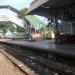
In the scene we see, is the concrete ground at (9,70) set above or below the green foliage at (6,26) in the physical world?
below

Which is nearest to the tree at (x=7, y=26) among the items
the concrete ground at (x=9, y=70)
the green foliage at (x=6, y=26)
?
the green foliage at (x=6, y=26)

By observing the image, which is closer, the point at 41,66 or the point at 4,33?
the point at 41,66

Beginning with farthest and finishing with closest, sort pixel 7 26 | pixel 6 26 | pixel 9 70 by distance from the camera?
pixel 7 26
pixel 6 26
pixel 9 70

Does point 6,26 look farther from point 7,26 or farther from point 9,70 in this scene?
point 9,70

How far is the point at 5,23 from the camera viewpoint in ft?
222

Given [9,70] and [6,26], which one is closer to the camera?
[9,70]

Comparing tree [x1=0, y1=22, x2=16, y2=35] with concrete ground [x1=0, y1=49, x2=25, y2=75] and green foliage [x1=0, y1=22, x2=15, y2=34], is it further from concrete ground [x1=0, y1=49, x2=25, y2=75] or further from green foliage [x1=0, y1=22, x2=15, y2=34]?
concrete ground [x1=0, y1=49, x2=25, y2=75]

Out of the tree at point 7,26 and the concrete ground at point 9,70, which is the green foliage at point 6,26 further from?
the concrete ground at point 9,70

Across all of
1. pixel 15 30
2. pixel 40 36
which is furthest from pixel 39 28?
pixel 15 30

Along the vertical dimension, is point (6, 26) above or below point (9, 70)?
above

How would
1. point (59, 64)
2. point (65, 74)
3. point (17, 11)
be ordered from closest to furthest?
point (65, 74)
point (59, 64)
point (17, 11)

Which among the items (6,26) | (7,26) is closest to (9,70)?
(6,26)

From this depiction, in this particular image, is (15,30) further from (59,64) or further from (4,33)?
(59,64)

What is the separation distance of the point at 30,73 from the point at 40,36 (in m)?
30.6
